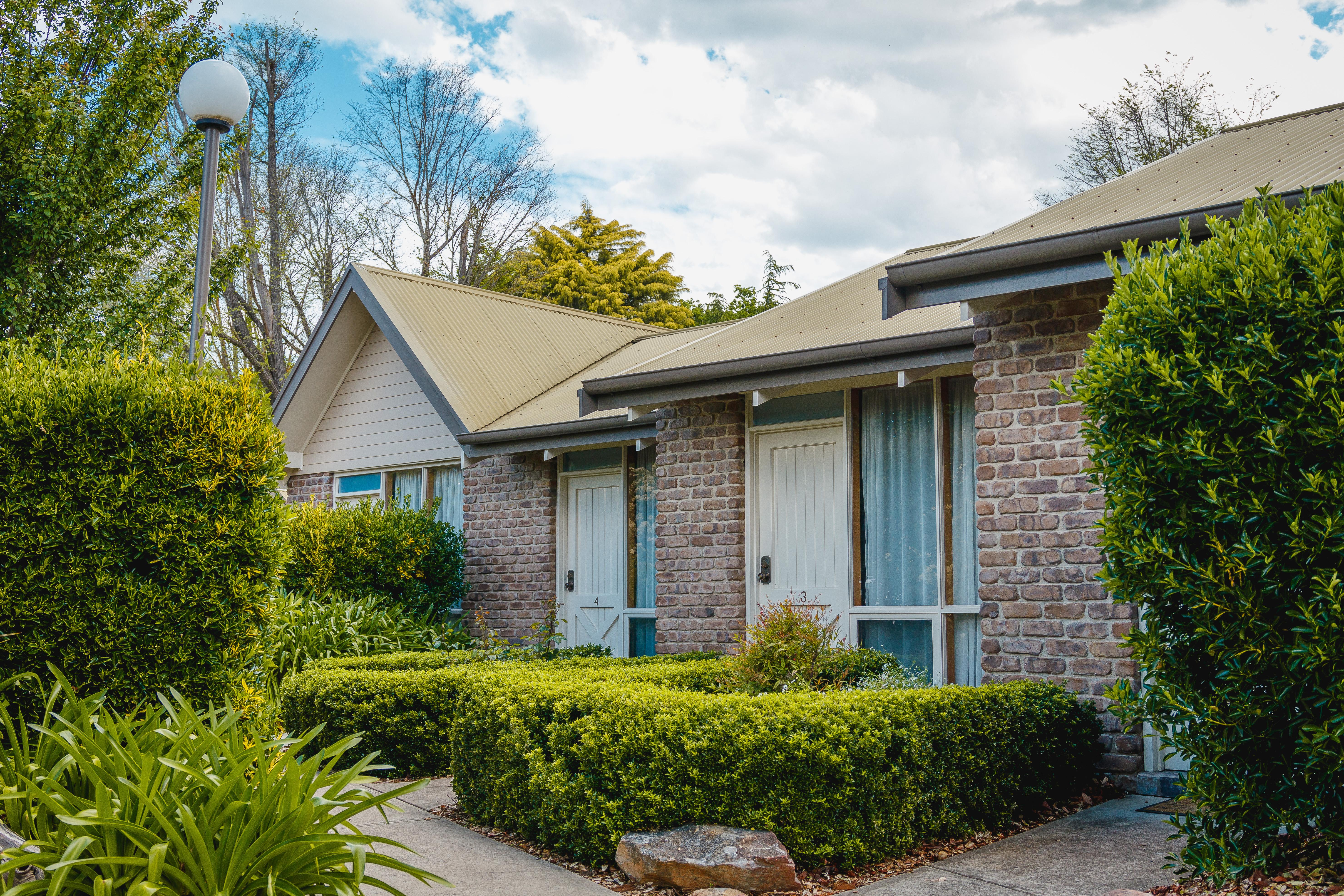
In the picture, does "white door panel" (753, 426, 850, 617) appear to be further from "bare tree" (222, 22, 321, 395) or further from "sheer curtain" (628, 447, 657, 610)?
"bare tree" (222, 22, 321, 395)

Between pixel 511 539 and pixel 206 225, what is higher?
pixel 206 225

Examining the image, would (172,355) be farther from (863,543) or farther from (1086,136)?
(1086,136)

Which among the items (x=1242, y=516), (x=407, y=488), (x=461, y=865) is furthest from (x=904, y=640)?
(x=407, y=488)

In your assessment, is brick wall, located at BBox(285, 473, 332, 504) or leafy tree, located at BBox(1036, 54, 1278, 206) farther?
leafy tree, located at BBox(1036, 54, 1278, 206)

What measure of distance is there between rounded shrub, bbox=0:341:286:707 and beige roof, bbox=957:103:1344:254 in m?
4.53

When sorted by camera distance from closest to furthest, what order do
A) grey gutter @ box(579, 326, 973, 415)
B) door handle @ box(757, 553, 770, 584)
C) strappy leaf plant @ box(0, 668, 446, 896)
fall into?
strappy leaf plant @ box(0, 668, 446, 896), grey gutter @ box(579, 326, 973, 415), door handle @ box(757, 553, 770, 584)

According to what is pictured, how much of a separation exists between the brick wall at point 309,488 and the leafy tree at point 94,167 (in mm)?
4819

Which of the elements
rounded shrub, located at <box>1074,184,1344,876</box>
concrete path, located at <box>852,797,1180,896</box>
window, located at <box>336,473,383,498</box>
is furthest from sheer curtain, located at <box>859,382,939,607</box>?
window, located at <box>336,473,383,498</box>

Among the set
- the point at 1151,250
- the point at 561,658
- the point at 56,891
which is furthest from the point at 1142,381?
the point at 561,658

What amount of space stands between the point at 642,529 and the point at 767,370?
314 cm

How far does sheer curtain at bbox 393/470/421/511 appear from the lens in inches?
545

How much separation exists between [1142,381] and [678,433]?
6.10m

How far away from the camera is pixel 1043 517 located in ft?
22.1

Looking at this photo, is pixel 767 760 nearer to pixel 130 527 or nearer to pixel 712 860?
pixel 712 860
